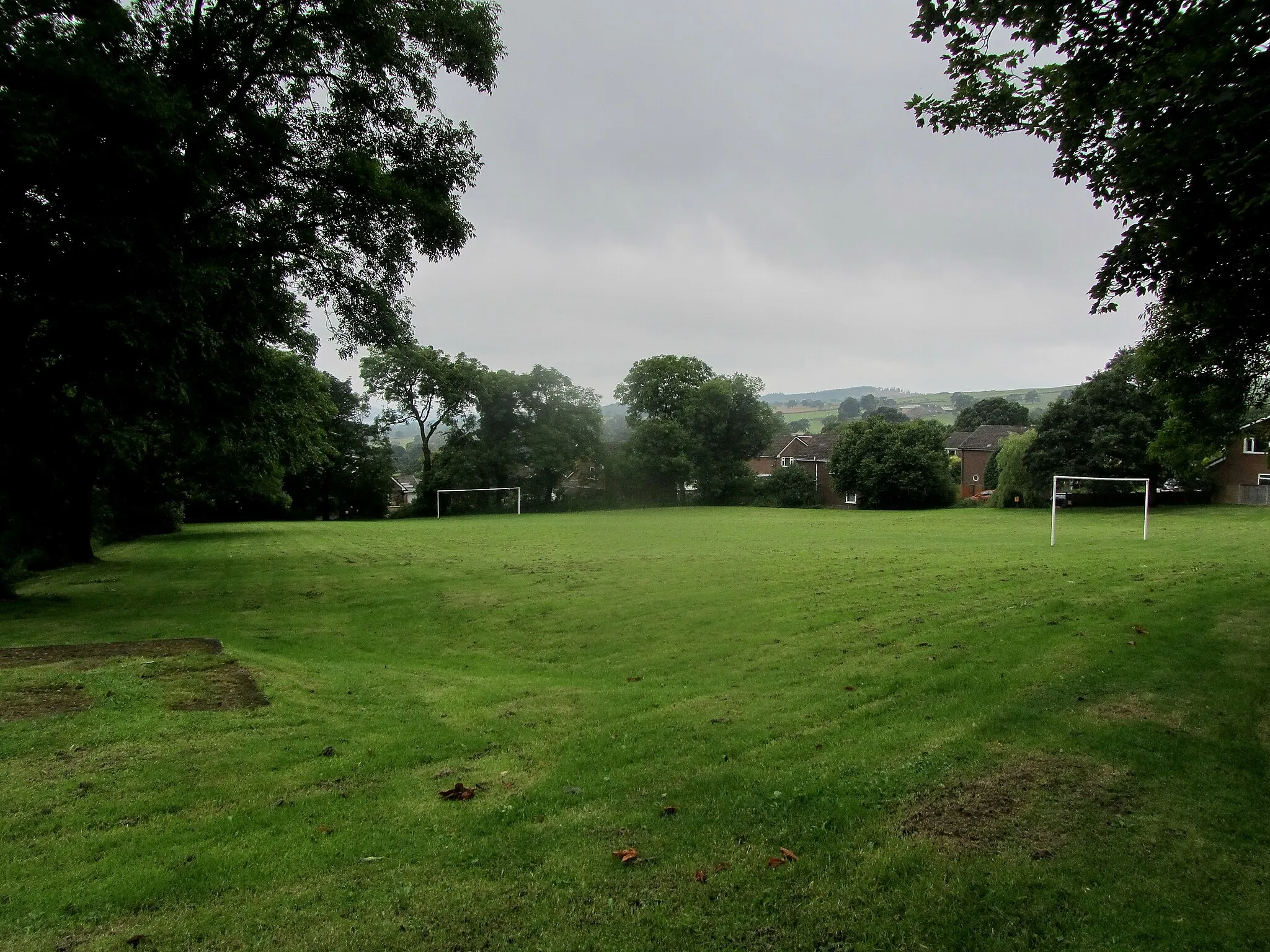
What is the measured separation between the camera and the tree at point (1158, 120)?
5.38m

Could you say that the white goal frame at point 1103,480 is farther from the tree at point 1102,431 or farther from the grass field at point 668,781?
the grass field at point 668,781

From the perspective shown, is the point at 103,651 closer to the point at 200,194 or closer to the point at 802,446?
the point at 200,194

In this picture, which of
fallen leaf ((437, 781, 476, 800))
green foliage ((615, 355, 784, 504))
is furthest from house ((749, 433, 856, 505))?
→ fallen leaf ((437, 781, 476, 800))

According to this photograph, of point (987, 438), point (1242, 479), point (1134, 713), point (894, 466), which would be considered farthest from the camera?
point (987, 438)

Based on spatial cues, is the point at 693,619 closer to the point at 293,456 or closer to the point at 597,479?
the point at 293,456

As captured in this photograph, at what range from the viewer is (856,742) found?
587 cm

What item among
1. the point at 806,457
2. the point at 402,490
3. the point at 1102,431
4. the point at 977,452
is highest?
the point at 1102,431

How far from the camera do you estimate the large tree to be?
400 inches

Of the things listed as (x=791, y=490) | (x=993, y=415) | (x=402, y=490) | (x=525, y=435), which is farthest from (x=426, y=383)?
(x=993, y=415)

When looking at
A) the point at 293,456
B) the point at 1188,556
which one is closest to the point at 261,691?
the point at 293,456

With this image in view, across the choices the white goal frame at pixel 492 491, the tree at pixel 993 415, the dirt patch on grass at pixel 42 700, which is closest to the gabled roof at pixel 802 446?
the tree at pixel 993 415

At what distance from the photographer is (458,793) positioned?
16.1 feet

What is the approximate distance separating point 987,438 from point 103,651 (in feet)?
271

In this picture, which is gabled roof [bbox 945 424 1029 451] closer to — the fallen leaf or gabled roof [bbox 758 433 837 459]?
gabled roof [bbox 758 433 837 459]
